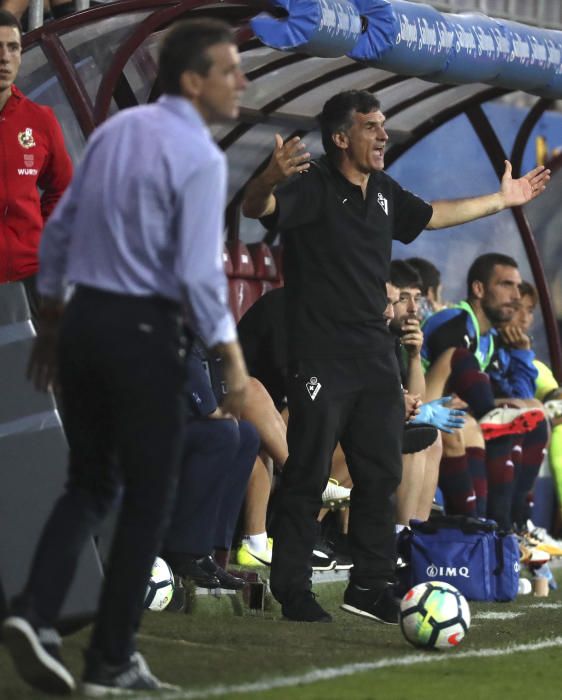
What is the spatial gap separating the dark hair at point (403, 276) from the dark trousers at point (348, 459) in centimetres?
199

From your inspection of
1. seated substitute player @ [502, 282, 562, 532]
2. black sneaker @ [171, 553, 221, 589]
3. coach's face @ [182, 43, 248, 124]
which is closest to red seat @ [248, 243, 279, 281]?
seated substitute player @ [502, 282, 562, 532]

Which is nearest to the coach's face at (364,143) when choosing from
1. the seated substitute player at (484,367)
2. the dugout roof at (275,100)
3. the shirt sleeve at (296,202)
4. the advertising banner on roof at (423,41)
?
the shirt sleeve at (296,202)

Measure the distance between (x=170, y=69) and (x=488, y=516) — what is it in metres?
5.84

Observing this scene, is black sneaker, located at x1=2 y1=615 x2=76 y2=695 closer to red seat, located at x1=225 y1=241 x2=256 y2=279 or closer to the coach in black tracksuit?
the coach in black tracksuit

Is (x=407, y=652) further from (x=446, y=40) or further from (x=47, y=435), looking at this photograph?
(x=446, y=40)

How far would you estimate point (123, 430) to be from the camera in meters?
4.27

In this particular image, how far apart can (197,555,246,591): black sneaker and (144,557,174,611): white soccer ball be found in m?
0.34

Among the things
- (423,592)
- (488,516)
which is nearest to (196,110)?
(423,592)

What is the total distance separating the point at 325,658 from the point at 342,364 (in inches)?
59.2

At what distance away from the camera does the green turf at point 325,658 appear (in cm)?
481

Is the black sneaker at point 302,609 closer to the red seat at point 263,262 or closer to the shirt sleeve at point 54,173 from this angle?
the shirt sleeve at point 54,173

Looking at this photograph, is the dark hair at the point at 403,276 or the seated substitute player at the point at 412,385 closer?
the seated substitute player at the point at 412,385

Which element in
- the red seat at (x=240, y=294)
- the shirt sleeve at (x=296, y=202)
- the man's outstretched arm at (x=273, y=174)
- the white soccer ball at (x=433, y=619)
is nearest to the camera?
the white soccer ball at (x=433, y=619)

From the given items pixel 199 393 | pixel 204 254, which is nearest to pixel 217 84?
pixel 204 254
